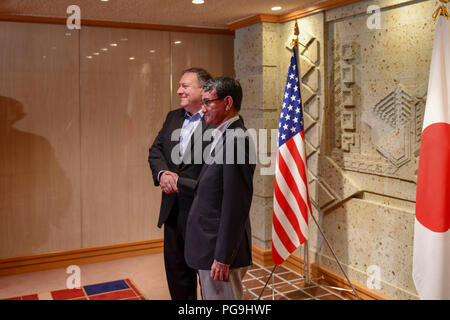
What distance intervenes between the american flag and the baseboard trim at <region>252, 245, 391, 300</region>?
54cm

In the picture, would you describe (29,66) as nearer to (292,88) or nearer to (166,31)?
(166,31)

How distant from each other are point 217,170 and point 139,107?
269cm

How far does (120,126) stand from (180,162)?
1.87 m

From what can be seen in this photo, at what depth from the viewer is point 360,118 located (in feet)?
11.4

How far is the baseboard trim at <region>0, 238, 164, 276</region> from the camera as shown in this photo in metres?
4.22

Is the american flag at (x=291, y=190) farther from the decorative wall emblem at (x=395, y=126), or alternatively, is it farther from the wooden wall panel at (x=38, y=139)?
→ the wooden wall panel at (x=38, y=139)

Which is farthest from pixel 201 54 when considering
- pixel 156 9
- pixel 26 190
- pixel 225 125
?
pixel 225 125

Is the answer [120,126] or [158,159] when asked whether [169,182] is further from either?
[120,126]

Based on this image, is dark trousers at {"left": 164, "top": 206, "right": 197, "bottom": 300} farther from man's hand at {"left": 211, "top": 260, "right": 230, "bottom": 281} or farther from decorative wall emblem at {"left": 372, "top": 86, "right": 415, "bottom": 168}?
decorative wall emblem at {"left": 372, "top": 86, "right": 415, "bottom": 168}

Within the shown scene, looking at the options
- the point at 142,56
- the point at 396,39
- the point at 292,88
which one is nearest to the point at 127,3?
the point at 142,56

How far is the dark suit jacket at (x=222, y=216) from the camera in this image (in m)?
2.11

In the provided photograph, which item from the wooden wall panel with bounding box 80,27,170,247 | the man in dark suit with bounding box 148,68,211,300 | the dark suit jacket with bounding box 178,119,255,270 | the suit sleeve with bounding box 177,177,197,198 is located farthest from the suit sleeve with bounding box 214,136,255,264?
the wooden wall panel with bounding box 80,27,170,247

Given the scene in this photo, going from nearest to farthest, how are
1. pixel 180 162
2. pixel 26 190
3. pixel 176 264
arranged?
pixel 180 162 → pixel 176 264 → pixel 26 190

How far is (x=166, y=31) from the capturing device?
4.73m
